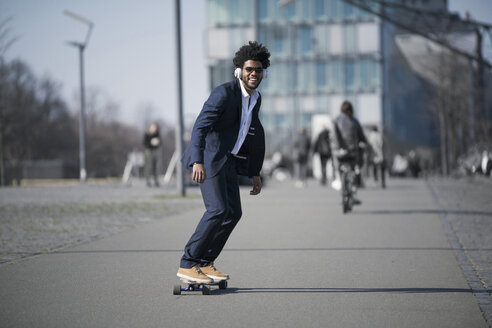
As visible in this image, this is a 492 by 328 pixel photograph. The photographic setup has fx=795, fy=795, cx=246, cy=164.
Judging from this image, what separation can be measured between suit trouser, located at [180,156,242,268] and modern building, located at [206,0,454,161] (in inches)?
2208

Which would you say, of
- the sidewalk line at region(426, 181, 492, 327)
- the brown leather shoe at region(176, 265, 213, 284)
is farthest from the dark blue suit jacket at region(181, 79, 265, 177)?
the sidewalk line at region(426, 181, 492, 327)

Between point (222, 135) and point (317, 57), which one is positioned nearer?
point (222, 135)

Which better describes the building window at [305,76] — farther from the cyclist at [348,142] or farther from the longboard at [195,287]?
the longboard at [195,287]

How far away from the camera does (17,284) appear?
6.32m

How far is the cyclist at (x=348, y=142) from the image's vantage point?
13656 millimetres

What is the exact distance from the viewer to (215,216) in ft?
19.2

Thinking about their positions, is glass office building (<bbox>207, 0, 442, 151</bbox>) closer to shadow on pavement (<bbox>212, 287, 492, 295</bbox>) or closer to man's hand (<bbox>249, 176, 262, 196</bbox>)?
man's hand (<bbox>249, 176, 262, 196</bbox>)

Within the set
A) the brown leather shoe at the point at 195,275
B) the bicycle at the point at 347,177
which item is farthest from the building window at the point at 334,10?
the brown leather shoe at the point at 195,275

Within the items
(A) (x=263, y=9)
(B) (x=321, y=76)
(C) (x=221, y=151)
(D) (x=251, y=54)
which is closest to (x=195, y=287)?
(C) (x=221, y=151)

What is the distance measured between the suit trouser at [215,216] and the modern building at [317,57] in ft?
184

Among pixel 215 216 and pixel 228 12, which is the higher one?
pixel 228 12

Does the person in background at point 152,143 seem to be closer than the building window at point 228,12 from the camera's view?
Yes

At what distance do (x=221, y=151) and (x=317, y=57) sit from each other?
199 ft

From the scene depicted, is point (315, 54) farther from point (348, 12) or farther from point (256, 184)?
point (256, 184)
